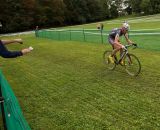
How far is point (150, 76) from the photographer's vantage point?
11898 millimetres

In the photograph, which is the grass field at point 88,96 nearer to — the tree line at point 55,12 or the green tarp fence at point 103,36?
the green tarp fence at point 103,36

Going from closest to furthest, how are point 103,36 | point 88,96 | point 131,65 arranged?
point 88,96, point 131,65, point 103,36

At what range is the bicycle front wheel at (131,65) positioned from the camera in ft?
40.3

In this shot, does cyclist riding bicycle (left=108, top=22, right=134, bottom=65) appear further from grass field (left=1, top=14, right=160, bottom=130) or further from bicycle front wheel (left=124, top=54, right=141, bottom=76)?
grass field (left=1, top=14, right=160, bottom=130)

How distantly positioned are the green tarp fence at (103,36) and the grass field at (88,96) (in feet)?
16.9

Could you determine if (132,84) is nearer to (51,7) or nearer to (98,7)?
(51,7)

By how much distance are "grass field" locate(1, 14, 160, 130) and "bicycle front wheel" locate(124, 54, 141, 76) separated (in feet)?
0.78

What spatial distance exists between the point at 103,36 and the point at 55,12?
58903 mm

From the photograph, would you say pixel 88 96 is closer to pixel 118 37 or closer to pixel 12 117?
pixel 118 37

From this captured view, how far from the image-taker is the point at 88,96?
32.8 ft

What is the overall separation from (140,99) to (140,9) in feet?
306

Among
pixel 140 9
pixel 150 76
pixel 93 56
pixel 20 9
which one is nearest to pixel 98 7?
pixel 140 9

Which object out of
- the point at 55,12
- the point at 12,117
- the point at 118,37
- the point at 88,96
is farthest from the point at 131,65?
the point at 55,12

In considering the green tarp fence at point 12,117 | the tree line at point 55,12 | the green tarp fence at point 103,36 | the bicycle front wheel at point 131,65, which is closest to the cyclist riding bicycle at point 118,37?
the bicycle front wheel at point 131,65
